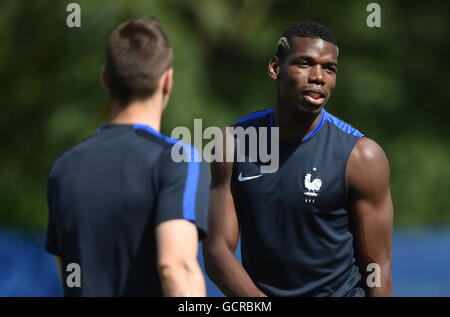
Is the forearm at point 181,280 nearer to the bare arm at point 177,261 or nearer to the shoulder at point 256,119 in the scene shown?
the bare arm at point 177,261

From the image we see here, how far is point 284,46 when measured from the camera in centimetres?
460

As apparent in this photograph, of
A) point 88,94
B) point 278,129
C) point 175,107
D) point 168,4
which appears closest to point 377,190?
point 278,129

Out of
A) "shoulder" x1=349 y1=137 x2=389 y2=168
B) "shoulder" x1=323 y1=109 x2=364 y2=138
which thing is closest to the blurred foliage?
"shoulder" x1=323 y1=109 x2=364 y2=138

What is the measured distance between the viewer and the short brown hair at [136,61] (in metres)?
3.08

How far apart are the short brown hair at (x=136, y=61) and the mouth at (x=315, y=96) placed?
1.41m

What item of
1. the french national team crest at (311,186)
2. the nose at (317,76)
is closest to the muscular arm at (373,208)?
the french national team crest at (311,186)

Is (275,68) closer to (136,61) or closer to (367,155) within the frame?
(367,155)

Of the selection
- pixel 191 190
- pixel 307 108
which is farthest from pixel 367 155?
pixel 191 190

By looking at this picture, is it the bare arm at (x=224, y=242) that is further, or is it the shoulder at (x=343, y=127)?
the shoulder at (x=343, y=127)

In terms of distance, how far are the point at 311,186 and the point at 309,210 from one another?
0.14 meters

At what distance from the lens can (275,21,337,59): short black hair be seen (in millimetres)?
4469

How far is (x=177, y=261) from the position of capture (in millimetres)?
2891

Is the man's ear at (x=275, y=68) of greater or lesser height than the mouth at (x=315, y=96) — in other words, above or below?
above

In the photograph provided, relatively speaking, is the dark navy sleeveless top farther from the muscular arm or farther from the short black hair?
the short black hair
